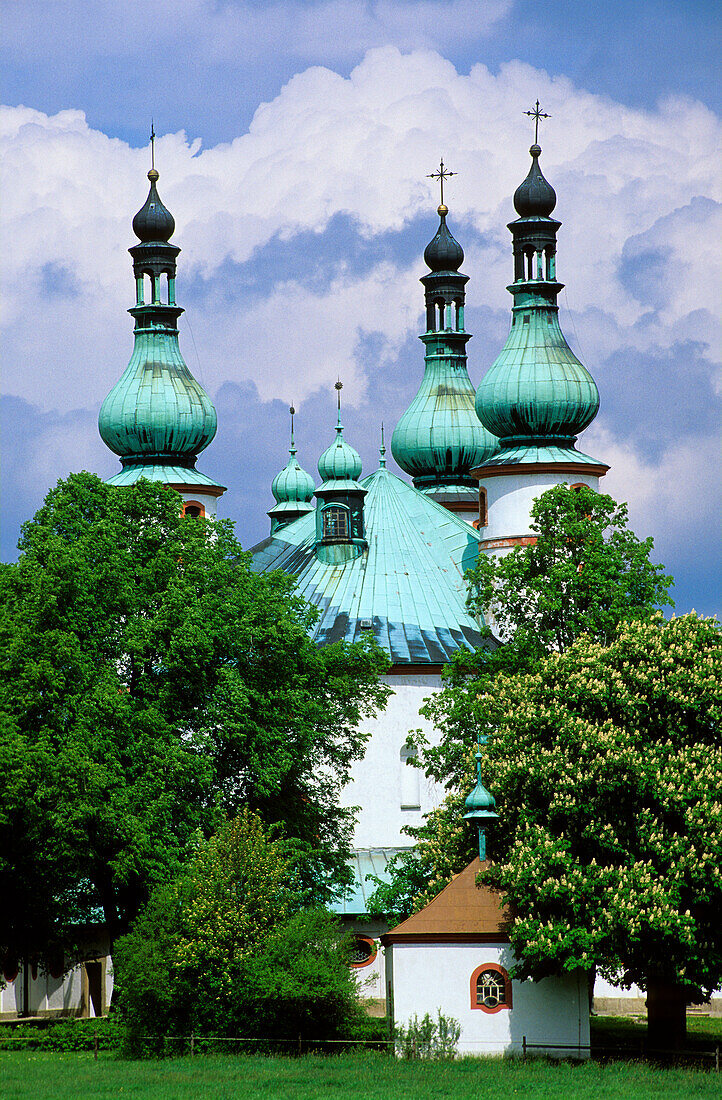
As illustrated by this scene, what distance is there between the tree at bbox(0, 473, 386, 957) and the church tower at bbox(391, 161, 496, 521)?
21524 mm

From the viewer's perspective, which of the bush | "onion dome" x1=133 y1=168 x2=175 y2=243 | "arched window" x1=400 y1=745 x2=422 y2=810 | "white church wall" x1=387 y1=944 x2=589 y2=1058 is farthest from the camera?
"onion dome" x1=133 y1=168 x2=175 y2=243

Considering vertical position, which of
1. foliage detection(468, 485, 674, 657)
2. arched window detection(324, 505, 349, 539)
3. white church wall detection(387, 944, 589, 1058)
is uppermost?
arched window detection(324, 505, 349, 539)

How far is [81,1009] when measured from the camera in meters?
52.4

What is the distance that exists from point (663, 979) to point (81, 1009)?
Answer: 19.8 metres

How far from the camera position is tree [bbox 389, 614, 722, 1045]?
118 ft

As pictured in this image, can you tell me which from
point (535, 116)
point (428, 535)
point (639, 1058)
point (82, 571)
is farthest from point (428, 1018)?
point (535, 116)

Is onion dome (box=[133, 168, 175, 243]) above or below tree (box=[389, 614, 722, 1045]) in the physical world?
above

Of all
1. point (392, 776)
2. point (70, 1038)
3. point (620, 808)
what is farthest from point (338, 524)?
point (620, 808)

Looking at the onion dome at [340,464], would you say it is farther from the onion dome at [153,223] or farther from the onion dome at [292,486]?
the onion dome at [292,486]

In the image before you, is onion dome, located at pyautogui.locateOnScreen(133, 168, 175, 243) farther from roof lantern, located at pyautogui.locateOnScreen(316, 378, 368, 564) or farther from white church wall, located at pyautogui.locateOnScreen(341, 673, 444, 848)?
white church wall, located at pyautogui.locateOnScreen(341, 673, 444, 848)

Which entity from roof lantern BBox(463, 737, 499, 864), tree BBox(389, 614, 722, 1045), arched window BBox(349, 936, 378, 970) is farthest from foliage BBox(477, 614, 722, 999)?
arched window BBox(349, 936, 378, 970)

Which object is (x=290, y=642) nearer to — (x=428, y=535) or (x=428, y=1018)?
(x=428, y=1018)

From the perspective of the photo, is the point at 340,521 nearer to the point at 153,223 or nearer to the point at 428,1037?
the point at 153,223

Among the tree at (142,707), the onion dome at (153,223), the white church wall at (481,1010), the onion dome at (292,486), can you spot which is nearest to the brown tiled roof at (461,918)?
the white church wall at (481,1010)
